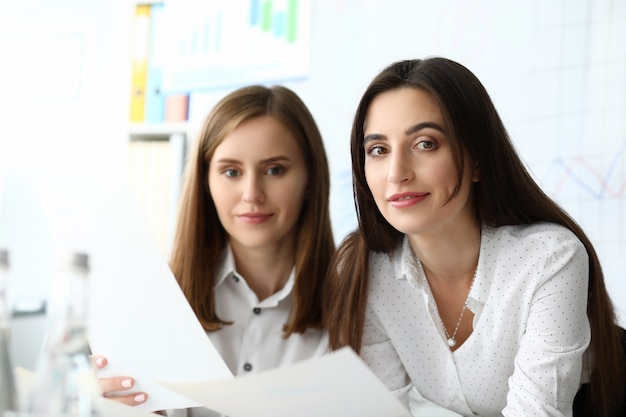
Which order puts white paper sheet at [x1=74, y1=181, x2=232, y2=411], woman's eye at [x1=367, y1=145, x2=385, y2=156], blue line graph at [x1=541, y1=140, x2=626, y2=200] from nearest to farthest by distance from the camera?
white paper sheet at [x1=74, y1=181, x2=232, y2=411] → woman's eye at [x1=367, y1=145, x2=385, y2=156] → blue line graph at [x1=541, y1=140, x2=626, y2=200]

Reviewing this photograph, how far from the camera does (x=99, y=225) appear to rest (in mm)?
790

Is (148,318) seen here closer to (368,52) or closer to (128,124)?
(368,52)

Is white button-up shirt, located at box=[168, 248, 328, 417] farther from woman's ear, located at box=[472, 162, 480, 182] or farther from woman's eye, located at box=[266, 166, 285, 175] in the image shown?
woman's ear, located at box=[472, 162, 480, 182]

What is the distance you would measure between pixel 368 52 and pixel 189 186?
93 cm

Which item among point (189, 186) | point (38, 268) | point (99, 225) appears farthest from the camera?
point (38, 268)

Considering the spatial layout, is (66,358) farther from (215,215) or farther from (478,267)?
(215,215)

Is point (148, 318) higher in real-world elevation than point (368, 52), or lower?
lower

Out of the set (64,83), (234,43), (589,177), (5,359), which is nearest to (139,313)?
(5,359)

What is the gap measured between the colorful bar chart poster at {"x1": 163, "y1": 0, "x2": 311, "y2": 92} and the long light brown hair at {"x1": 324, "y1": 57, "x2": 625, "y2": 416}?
1.09 metres

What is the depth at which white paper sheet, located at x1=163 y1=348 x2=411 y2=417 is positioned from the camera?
0.56m

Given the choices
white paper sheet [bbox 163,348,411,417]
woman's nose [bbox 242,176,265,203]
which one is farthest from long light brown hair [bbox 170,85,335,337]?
white paper sheet [bbox 163,348,411,417]

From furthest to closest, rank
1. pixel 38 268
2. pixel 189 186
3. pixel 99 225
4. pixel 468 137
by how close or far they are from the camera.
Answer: pixel 38 268
pixel 189 186
pixel 468 137
pixel 99 225

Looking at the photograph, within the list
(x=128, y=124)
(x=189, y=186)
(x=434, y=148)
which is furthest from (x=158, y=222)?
(x=434, y=148)

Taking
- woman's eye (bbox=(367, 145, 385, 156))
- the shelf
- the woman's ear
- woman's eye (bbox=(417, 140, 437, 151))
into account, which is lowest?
the woman's ear
